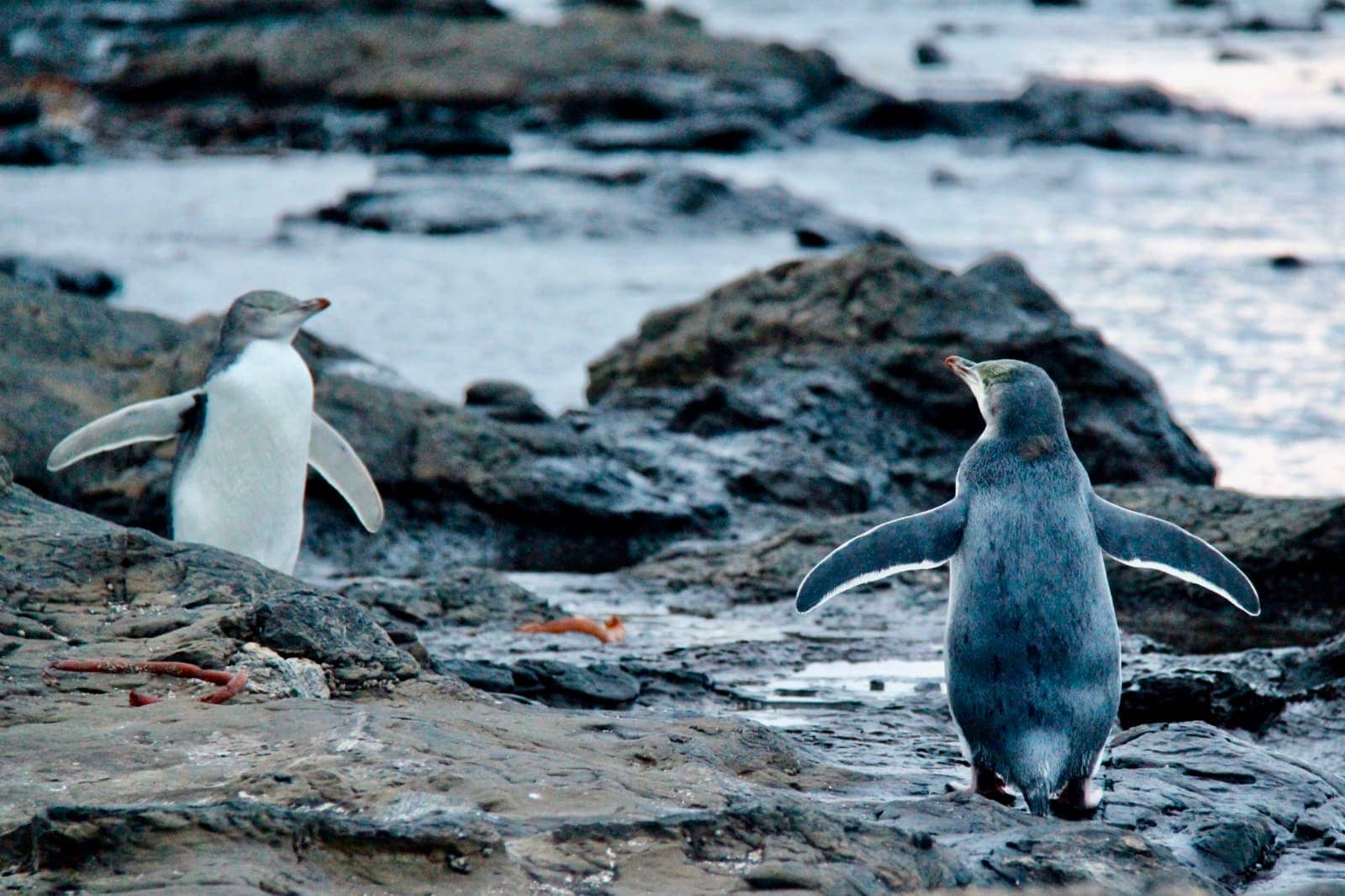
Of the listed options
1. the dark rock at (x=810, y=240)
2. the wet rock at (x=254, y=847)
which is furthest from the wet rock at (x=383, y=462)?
the dark rock at (x=810, y=240)

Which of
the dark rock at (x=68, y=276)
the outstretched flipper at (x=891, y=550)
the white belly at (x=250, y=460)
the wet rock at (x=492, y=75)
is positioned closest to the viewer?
the outstretched flipper at (x=891, y=550)

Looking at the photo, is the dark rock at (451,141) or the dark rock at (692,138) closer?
the dark rock at (451,141)

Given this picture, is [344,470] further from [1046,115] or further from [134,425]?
[1046,115]

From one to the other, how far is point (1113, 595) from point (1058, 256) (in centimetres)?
915

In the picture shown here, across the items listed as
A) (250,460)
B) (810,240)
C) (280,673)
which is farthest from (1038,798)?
(810,240)

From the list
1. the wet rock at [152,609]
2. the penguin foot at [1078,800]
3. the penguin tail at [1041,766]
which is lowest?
the penguin foot at [1078,800]

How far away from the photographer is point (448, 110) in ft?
→ 89.0

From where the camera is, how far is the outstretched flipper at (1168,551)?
4270mm

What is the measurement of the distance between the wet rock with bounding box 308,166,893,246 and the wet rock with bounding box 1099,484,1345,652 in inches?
368

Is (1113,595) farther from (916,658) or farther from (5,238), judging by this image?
(5,238)

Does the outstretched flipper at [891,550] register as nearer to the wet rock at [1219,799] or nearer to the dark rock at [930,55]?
the wet rock at [1219,799]

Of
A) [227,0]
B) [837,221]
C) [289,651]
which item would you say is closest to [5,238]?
[837,221]

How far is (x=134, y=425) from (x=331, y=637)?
92.9 inches

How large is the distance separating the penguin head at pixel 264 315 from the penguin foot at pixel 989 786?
3.00 metres
